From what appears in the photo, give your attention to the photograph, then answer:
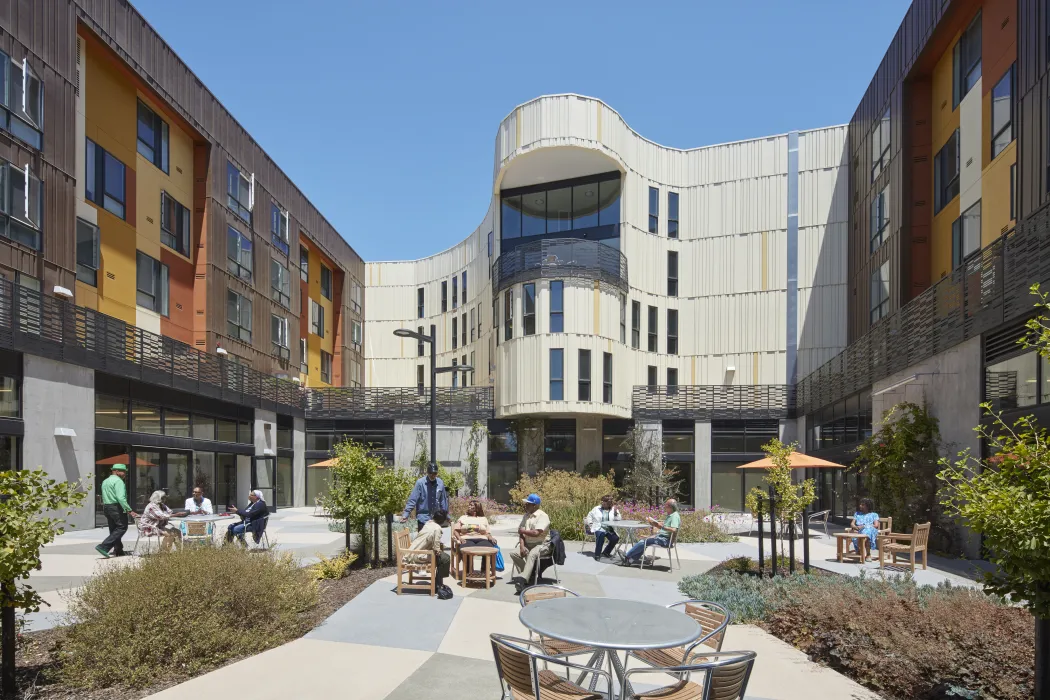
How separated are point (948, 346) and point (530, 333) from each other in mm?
17251

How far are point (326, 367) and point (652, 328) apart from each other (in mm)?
19954

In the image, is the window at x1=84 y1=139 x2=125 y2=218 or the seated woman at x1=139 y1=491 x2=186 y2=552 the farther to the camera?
the window at x1=84 y1=139 x2=125 y2=218

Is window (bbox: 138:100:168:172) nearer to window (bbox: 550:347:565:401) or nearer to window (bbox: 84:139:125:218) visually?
window (bbox: 84:139:125:218)

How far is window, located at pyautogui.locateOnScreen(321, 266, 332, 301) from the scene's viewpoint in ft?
139

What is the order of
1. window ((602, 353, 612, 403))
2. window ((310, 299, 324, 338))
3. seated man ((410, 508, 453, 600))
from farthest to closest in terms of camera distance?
window ((310, 299, 324, 338))
window ((602, 353, 612, 403))
seated man ((410, 508, 453, 600))

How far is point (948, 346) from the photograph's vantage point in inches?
620

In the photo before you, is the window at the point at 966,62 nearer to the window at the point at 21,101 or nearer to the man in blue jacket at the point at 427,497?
the man in blue jacket at the point at 427,497

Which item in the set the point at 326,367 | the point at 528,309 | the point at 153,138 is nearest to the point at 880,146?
the point at 528,309

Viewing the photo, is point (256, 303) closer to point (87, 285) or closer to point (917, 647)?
point (87, 285)

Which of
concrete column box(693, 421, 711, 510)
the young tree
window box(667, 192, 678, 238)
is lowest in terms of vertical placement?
concrete column box(693, 421, 711, 510)

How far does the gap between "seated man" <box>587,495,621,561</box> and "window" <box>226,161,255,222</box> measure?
21.9 meters

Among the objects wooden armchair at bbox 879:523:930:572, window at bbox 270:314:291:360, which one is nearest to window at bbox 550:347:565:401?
window at bbox 270:314:291:360

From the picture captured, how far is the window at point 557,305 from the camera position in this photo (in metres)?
30.0

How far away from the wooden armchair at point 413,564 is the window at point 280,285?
82.8ft
